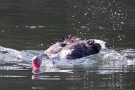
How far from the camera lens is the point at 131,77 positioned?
12.5m

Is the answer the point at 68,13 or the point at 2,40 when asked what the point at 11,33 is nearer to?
the point at 2,40

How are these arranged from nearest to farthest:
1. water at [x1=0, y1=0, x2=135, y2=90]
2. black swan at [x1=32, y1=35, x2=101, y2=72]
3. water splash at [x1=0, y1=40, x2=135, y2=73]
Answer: water at [x1=0, y1=0, x2=135, y2=90] < water splash at [x1=0, y1=40, x2=135, y2=73] < black swan at [x1=32, y1=35, x2=101, y2=72]

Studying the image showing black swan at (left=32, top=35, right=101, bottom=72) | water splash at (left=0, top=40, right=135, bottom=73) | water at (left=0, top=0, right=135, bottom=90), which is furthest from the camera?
black swan at (left=32, top=35, right=101, bottom=72)

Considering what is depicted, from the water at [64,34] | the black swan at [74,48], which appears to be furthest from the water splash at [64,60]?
the black swan at [74,48]

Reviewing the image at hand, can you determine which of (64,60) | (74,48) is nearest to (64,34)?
(74,48)

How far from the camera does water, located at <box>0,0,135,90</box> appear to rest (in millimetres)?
12016

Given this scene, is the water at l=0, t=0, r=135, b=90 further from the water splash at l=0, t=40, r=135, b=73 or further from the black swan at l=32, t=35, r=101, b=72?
the black swan at l=32, t=35, r=101, b=72

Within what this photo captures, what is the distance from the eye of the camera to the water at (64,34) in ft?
39.4

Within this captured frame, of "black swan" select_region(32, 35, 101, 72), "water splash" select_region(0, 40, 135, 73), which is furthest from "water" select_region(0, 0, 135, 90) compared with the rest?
"black swan" select_region(32, 35, 101, 72)

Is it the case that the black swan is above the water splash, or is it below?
above

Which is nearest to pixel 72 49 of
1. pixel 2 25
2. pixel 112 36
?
pixel 112 36

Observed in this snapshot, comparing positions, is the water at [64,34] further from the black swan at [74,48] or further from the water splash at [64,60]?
the black swan at [74,48]

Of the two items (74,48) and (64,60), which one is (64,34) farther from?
(64,60)

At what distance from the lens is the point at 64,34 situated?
63.0 feet
